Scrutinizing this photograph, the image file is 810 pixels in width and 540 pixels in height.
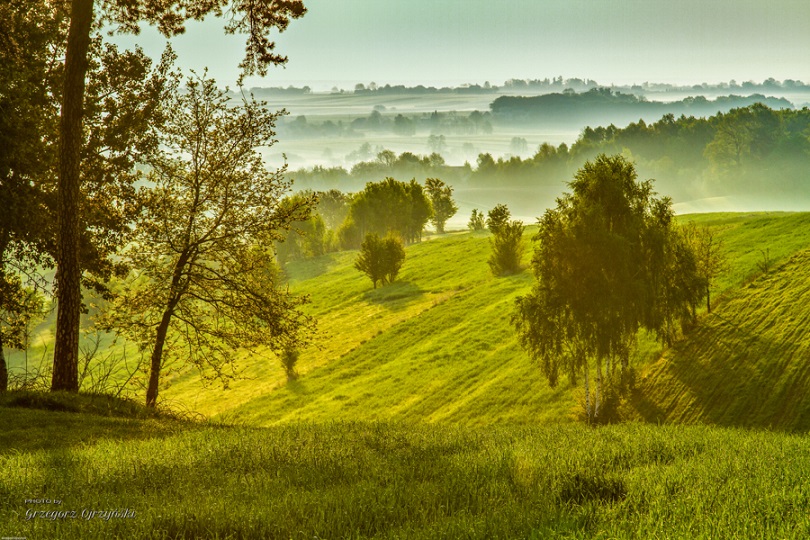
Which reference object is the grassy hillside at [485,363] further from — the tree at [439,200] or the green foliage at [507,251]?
the tree at [439,200]

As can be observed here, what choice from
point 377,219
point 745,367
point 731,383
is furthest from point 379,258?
point 731,383

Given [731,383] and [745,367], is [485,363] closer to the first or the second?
[731,383]

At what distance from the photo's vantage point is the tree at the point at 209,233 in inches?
731

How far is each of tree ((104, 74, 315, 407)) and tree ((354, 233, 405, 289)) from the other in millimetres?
68352

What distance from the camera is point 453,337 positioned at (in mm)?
56406

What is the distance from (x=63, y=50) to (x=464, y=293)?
2239 inches

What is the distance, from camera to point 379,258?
288 feet

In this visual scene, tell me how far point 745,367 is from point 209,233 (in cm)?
3190

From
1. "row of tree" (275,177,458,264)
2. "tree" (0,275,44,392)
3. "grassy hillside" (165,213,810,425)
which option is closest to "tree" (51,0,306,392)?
"tree" (0,275,44,392)

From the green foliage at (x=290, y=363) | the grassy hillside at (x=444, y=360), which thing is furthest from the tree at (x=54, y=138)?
the green foliage at (x=290, y=363)

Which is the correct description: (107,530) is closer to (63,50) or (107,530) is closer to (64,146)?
(64,146)

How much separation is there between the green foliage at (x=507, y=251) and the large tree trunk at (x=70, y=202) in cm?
6537

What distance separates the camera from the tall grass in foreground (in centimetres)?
491

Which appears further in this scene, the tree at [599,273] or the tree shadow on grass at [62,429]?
the tree at [599,273]
